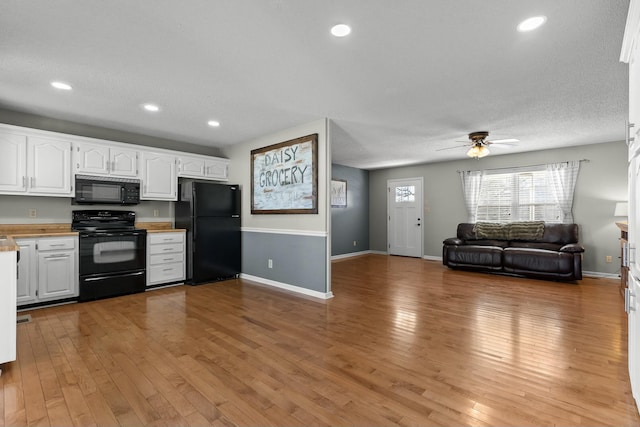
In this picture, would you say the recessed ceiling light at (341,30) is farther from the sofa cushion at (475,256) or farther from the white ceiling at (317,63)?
the sofa cushion at (475,256)

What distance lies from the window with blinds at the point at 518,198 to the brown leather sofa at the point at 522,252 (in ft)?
1.30

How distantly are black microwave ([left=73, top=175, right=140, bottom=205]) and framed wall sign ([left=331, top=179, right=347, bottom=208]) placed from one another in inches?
164

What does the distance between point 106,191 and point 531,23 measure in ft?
16.1

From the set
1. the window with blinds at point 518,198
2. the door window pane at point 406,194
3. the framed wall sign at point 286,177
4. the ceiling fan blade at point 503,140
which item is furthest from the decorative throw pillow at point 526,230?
the framed wall sign at point 286,177

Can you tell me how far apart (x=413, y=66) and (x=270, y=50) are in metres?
1.20

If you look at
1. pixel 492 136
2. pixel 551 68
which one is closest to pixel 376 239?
pixel 492 136

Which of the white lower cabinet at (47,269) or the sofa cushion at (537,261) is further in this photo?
the sofa cushion at (537,261)

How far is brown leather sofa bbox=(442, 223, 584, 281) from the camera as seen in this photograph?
4.84 meters

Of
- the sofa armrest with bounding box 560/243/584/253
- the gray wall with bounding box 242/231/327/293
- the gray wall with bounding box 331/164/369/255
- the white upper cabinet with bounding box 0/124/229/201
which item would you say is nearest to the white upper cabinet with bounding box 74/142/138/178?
the white upper cabinet with bounding box 0/124/229/201

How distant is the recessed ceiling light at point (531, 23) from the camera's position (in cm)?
195

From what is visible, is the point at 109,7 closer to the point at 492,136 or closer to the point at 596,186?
the point at 492,136

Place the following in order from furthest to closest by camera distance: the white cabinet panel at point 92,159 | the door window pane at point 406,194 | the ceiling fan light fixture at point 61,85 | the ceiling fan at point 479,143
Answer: the door window pane at point 406,194 < the ceiling fan at point 479,143 < the white cabinet panel at point 92,159 < the ceiling fan light fixture at point 61,85

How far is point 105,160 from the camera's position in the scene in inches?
164

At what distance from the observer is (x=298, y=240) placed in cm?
436
